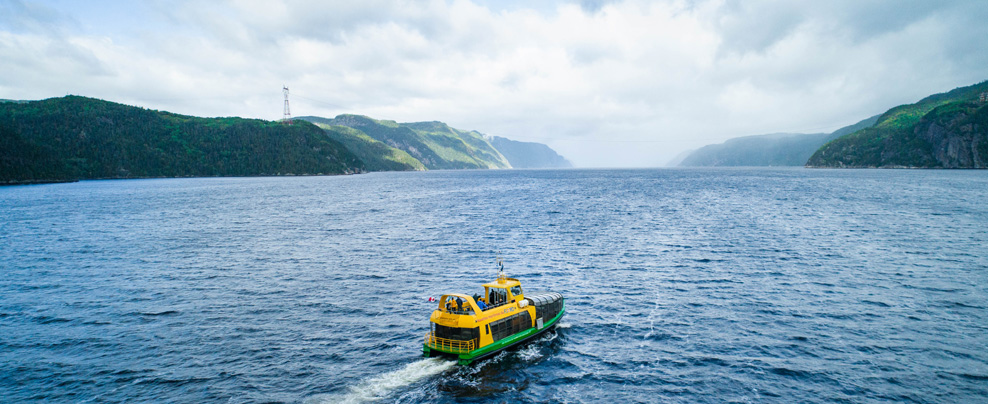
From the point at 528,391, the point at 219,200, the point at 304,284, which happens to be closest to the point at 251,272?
the point at 304,284

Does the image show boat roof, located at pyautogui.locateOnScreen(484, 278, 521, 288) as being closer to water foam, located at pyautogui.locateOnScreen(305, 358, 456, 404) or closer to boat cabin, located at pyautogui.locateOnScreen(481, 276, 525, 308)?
boat cabin, located at pyautogui.locateOnScreen(481, 276, 525, 308)

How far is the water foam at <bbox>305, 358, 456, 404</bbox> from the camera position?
25.8m

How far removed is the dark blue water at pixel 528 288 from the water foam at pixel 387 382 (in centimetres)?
13

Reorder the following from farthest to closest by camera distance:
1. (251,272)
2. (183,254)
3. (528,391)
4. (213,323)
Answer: (183,254), (251,272), (213,323), (528,391)

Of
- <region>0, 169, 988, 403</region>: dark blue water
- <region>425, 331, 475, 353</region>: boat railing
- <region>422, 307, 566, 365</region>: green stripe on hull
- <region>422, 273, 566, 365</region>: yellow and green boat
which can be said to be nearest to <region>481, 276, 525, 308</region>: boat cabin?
<region>422, 273, 566, 365</region>: yellow and green boat

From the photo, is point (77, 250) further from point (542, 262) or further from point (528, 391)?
point (528, 391)

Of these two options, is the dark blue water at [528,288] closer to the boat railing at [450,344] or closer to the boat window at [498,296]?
the boat railing at [450,344]

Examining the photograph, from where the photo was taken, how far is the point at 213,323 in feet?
124

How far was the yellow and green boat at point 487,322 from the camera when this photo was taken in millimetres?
30234

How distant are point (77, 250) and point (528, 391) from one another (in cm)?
7636

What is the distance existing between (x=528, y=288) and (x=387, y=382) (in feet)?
72.3

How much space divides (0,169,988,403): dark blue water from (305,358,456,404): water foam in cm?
13

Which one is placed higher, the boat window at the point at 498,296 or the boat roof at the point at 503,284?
the boat roof at the point at 503,284

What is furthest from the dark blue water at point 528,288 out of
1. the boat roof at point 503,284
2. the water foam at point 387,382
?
the boat roof at point 503,284
